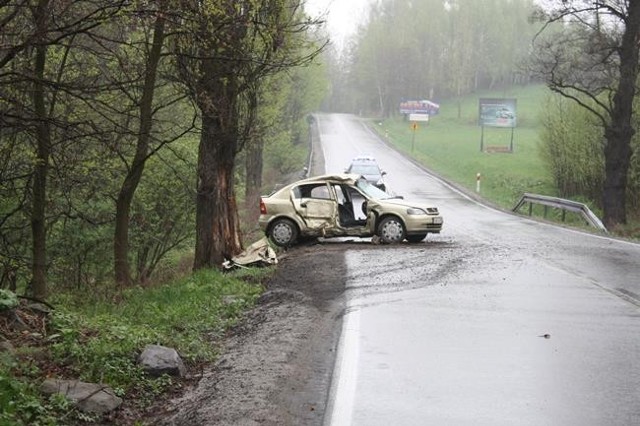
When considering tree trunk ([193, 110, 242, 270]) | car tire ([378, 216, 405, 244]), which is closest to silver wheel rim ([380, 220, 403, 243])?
car tire ([378, 216, 405, 244])

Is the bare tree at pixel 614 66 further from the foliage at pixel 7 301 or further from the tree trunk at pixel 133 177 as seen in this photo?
the foliage at pixel 7 301

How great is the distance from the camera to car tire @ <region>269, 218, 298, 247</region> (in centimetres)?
1791

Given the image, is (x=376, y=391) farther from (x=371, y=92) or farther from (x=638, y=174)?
(x=371, y=92)

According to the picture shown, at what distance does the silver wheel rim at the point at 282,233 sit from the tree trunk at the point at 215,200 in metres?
2.88

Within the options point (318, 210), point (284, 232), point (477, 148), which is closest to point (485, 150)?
point (477, 148)

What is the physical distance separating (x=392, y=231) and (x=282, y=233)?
2.60 meters

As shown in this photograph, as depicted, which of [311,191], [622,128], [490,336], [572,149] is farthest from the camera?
[572,149]

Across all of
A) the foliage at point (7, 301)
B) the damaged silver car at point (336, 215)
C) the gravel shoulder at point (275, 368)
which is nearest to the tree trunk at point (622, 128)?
the damaged silver car at point (336, 215)

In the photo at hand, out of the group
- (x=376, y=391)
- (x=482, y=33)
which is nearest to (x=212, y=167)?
(x=376, y=391)

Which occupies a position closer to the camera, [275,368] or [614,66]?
[275,368]

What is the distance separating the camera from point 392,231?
17531 millimetres

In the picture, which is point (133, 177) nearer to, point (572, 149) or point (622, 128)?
point (622, 128)

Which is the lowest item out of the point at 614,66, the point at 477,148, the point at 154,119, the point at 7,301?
the point at 7,301

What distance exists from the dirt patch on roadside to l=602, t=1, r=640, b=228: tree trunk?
55.7 ft
